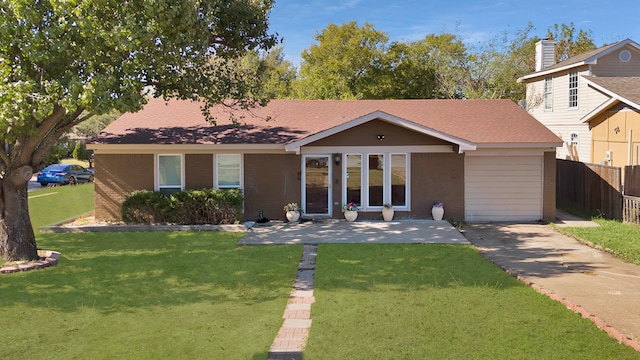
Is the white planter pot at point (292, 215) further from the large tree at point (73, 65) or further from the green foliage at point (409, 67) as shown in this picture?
the green foliage at point (409, 67)

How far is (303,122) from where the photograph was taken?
64.3ft

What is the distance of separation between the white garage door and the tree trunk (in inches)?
503

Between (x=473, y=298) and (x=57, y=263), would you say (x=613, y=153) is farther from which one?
(x=57, y=263)

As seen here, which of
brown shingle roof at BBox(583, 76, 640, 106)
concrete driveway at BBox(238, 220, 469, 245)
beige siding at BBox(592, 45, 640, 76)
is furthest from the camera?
beige siding at BBox(592, 45, 640, 76)

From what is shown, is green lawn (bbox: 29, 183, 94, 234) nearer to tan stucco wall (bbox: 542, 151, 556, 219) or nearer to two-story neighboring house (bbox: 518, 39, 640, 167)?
tan stucco wall (bbox: 542, 151, 556, 219)

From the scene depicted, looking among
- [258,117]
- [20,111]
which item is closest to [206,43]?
[20,111]

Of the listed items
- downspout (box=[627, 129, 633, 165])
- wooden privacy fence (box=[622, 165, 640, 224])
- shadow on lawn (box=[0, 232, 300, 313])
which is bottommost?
shadow on lawn (box=[0, 232, 300, 313])

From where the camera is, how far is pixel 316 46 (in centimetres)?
4478

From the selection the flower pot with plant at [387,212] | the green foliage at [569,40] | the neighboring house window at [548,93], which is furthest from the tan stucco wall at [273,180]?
the green foliage at [569,40]

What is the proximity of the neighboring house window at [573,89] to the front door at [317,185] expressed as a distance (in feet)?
47.7

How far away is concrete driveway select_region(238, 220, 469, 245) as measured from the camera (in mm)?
14516

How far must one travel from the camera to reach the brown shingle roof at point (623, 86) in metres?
19.4

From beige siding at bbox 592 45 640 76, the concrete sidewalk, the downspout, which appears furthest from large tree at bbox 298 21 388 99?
the concrete sidewalk

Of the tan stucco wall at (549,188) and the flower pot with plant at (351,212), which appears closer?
the flower pot with plant at (351,212)
